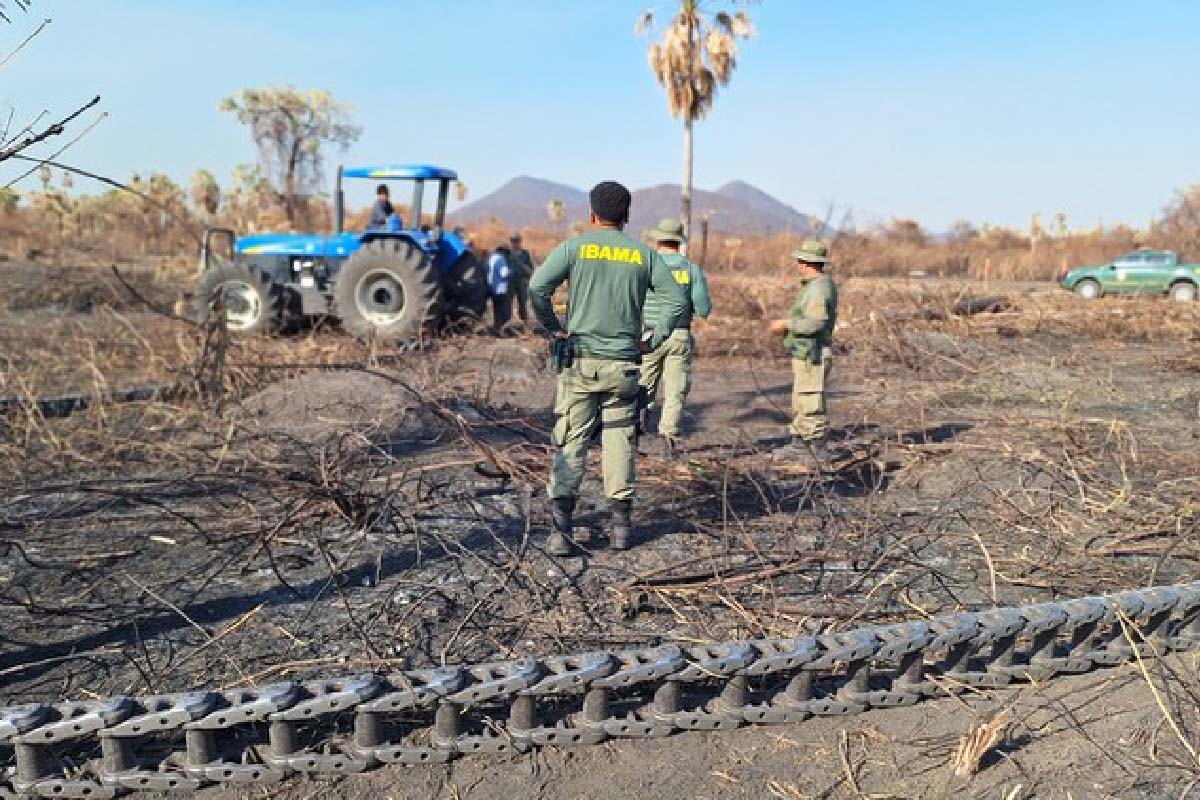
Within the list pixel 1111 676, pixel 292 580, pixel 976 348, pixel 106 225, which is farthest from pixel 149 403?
pixel 106 225

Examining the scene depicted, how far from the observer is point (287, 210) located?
3341 cm

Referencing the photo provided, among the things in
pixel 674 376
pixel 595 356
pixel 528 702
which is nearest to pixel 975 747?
pixel 528 702

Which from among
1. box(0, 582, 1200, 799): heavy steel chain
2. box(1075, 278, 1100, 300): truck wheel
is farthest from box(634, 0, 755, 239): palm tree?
box(0, 582, 1200, 799): heavy steel chain

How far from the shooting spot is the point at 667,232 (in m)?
5.97

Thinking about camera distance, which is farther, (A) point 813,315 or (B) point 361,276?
(B) point 361,276

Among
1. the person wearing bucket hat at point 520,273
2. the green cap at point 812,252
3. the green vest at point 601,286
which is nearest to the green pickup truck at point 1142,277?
the person wearing bucket hat at point 520,273

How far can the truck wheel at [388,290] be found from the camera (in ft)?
32.7

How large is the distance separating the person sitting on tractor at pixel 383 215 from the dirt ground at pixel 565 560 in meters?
2.96

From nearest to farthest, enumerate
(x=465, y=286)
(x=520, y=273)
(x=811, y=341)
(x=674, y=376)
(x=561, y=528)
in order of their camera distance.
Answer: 1. (x=561, y=528)
2. (x=811, y=341)
3. (x=674, y=376)
4. (x=465, y=286)
5. (x=520, y=273)

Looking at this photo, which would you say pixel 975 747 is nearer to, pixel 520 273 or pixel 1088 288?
pixel 520 273

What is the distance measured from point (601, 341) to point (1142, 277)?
755 inches

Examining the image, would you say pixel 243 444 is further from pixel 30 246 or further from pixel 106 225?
pixel 106 225

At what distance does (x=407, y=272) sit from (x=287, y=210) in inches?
1024

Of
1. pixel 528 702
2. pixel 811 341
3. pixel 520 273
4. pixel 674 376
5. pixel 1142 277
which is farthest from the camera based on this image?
pixel 1142 277
